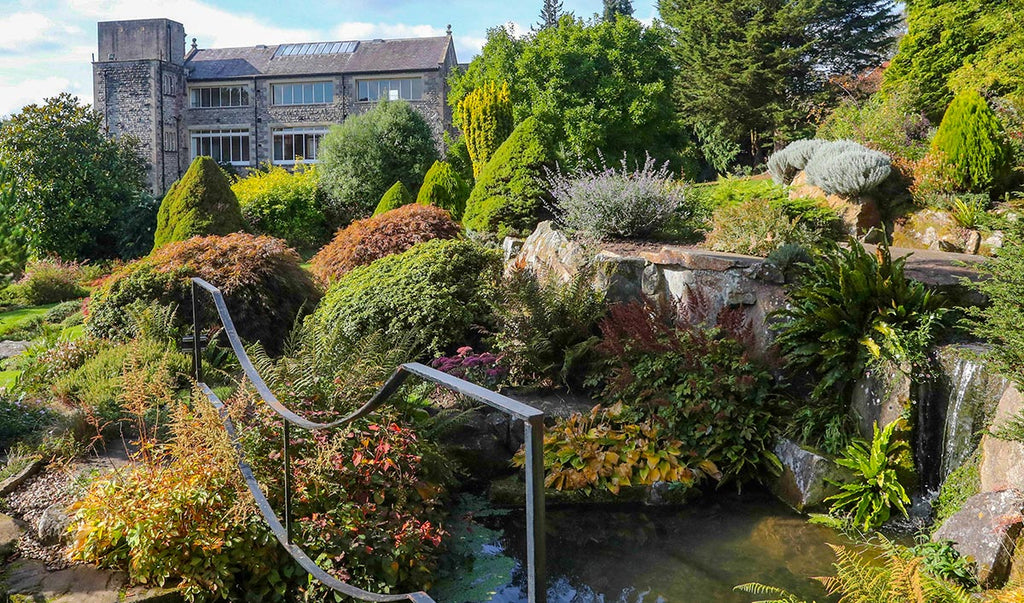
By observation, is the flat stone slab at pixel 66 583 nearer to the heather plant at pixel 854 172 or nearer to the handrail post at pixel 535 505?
the handrail post at pixel 535 505

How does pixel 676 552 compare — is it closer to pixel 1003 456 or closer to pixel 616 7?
pixel 1003 456

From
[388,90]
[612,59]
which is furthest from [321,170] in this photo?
[388,90]

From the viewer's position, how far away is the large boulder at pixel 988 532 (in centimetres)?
365

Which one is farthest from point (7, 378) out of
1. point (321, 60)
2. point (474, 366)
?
point (321, 60)

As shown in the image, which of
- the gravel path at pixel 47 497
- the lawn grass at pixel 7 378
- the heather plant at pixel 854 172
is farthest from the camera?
the heather plant at pixel 854 172

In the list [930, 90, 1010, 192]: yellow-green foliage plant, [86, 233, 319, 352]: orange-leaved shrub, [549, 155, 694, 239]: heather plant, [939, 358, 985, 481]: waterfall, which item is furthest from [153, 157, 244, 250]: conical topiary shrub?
[930, 90, 1010, 192]: yellow-green foliage plant

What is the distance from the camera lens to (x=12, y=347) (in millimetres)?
8898

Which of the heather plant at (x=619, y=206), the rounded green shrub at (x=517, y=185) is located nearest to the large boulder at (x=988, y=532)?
the heather plant at (x=619, y=206)

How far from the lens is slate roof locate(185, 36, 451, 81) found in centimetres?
3472

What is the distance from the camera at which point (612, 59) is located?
21.7 m

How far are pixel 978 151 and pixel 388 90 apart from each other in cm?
2964

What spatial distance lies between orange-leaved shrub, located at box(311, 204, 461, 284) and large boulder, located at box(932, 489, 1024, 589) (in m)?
6.51

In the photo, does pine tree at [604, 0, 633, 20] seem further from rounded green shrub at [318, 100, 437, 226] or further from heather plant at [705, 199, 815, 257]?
heather plant at [705, 199, 815, 257]

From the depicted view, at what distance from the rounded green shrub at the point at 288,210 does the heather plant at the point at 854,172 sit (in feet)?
46.8
